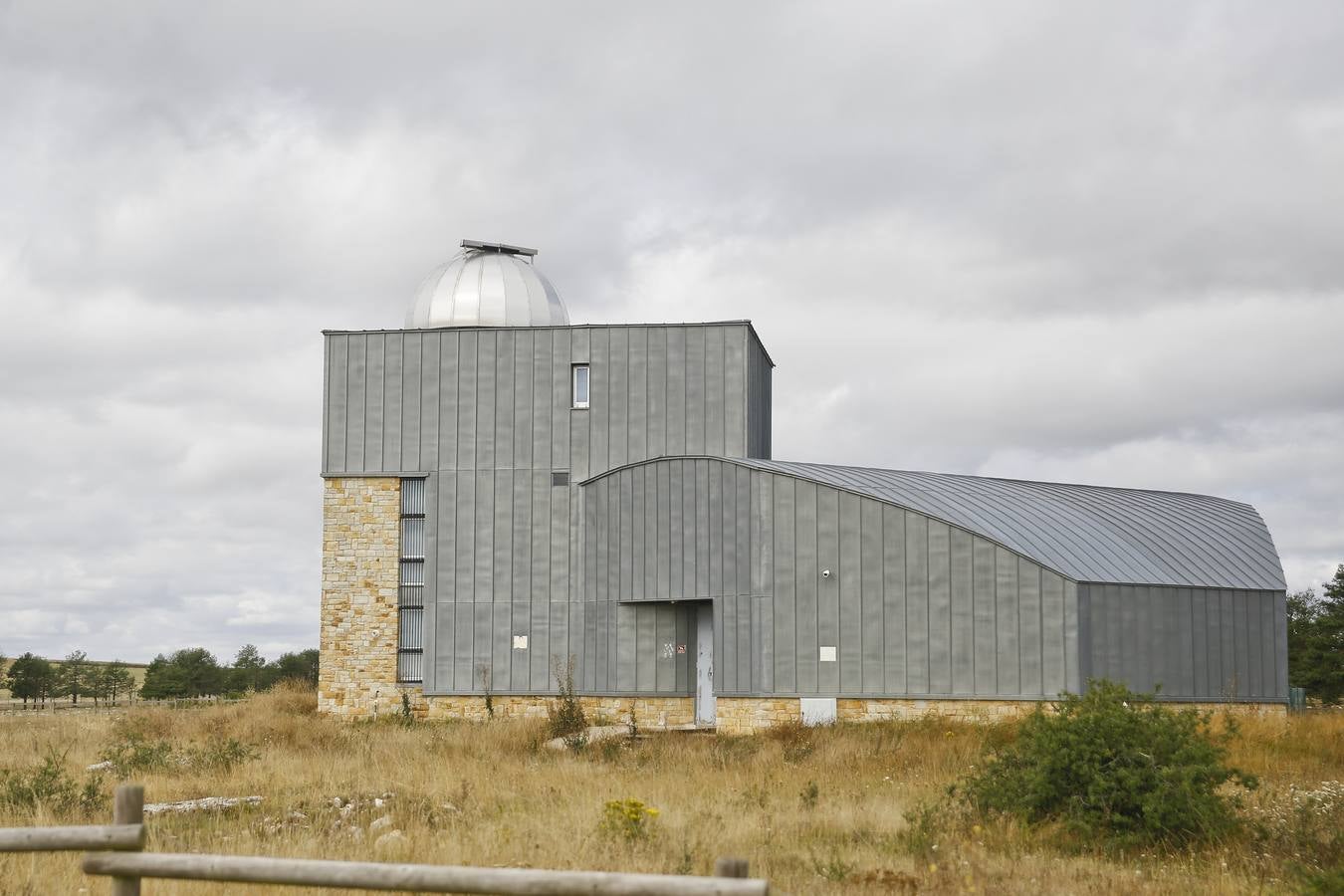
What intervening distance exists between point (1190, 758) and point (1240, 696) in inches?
583

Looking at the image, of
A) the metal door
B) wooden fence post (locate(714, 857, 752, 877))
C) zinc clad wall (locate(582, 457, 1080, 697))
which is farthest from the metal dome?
wooden fence post (locate(714, 857, 752, 877))

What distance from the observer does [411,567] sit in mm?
32031

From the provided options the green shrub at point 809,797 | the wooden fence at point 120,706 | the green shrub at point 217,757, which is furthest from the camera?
the wooden fence at point 120,706

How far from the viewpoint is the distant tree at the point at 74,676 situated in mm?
68375

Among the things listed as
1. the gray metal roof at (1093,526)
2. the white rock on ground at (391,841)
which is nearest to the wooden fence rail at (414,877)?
the white rock on ground at (391,841)

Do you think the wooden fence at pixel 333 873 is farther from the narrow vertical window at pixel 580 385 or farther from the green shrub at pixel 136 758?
the narrow vertical window at pixel 580 385

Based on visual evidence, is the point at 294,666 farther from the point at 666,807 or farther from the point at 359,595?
the point at 666,807

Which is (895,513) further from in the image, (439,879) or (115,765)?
(439,879)

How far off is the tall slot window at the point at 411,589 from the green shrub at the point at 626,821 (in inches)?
814

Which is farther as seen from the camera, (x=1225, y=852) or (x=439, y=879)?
Answer: (x=1225, y=852)

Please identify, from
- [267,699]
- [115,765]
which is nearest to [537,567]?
[267,699]

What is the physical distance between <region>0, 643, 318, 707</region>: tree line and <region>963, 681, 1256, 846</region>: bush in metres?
58.1

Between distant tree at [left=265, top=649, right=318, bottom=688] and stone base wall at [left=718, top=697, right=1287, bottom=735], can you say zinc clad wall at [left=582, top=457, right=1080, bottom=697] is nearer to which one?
stone base wall at [left=718, top=697, right=1287, bottom=735]

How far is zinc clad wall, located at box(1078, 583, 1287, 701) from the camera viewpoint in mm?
24094
